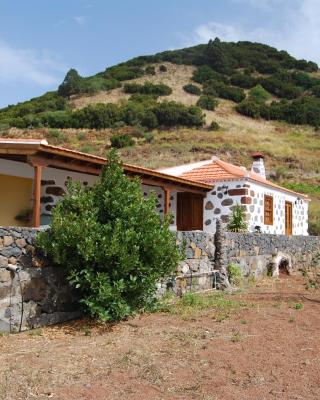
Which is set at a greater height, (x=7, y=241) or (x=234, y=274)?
(x=7, y=241)

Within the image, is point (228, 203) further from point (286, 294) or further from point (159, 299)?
point (159, 299)

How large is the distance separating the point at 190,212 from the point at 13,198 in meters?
6.95

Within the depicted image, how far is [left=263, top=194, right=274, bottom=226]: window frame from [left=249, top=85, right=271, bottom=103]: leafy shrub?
38.2m

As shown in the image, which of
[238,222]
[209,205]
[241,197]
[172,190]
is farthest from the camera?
[209,205]

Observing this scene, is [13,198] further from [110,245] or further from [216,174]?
[216,174]

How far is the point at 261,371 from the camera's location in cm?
518

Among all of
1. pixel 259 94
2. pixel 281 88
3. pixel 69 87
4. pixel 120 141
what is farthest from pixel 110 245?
pixel 281 88

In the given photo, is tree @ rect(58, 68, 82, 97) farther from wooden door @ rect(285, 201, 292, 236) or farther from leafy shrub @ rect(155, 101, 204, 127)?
wooden door @ rect(285, 201, 292, 236)

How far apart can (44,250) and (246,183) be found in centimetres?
985

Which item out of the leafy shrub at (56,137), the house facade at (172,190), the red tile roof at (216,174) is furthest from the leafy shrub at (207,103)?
the red tile roof at (216,174)

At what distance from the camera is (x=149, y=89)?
5269cm

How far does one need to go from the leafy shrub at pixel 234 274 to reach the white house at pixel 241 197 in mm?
4184

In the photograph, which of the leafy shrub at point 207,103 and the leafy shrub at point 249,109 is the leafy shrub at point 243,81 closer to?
the leafy shrub at point 249,109

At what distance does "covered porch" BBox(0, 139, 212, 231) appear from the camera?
9773mm
